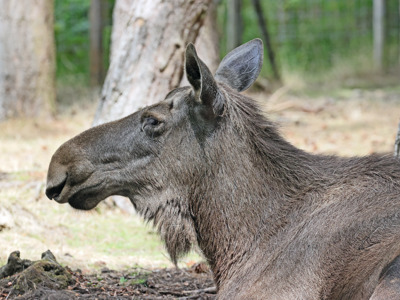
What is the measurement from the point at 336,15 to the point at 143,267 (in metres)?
21.5

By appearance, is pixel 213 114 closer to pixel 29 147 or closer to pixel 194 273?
pixel 194 273

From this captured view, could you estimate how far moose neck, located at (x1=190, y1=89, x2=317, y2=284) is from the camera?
448 cm

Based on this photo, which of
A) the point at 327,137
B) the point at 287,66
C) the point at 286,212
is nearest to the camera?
the point at 286,212

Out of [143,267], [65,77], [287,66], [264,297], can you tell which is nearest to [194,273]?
→ [143,267]

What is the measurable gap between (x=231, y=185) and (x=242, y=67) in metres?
1.08

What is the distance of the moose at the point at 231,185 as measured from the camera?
13.7 feet

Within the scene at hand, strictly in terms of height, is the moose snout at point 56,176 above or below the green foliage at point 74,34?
above

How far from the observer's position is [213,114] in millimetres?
4500

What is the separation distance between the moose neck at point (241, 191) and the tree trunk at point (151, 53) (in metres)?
3.43

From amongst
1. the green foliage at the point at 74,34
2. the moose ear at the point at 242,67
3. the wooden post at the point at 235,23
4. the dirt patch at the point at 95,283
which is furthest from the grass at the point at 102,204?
the green foliage at the point at 74,34

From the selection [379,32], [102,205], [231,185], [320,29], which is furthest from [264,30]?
[231,185]

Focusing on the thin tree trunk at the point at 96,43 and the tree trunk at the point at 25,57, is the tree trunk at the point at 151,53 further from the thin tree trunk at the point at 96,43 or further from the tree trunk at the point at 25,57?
the thin tree trunk at the point at 96,43

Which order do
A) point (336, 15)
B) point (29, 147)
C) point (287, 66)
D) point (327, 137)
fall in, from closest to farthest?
point (29, 147), point (327, 137), point (287, 66), point (336, 15)

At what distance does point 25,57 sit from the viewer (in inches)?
483
